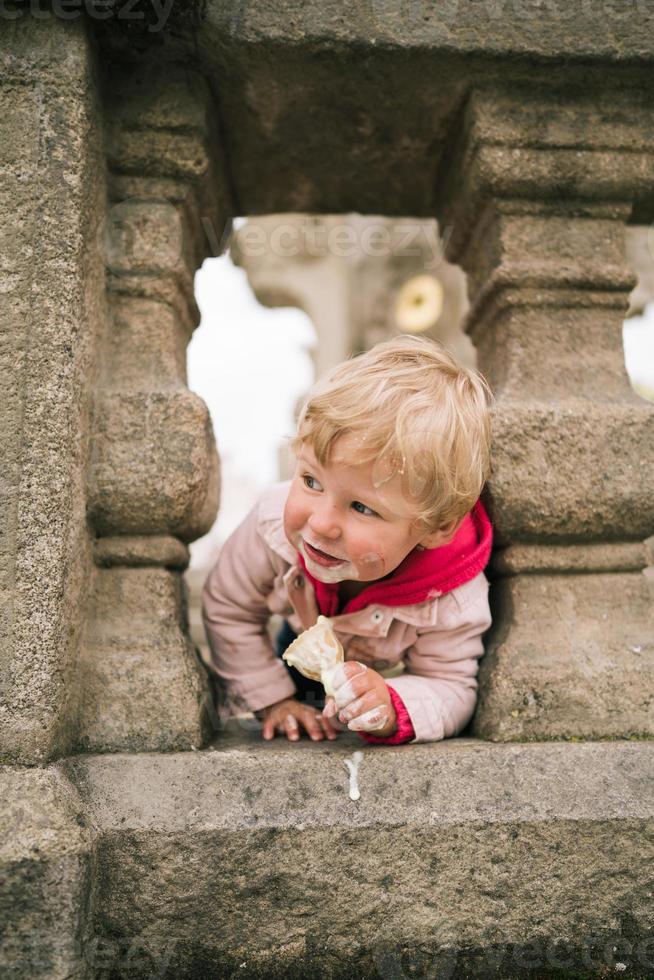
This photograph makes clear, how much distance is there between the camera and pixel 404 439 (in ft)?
4.19

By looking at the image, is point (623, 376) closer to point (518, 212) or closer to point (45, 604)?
point (518, 212)

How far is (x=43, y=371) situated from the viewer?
4.15 feet

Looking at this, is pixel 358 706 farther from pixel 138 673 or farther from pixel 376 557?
pixel 138 673

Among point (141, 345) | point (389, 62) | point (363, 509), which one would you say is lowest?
point (363, 509)

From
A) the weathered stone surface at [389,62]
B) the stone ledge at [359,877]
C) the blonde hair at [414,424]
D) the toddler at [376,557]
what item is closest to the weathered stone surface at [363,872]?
the stone ledge at [359,877]

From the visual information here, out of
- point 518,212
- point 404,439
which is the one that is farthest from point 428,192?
point 404,439

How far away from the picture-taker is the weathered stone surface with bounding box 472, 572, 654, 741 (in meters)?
1.41

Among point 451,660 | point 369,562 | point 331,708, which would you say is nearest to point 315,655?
point 331,708

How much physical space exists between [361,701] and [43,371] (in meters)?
0.77

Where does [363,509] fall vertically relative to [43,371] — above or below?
below

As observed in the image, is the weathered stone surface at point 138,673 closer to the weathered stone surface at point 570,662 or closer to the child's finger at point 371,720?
the child's finger at point 371,720

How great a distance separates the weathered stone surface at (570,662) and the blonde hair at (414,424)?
256 millimetres

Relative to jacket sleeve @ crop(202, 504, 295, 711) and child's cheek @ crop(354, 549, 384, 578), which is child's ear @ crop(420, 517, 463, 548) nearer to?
child's cheek @ crop(354, 549, 384, 578)

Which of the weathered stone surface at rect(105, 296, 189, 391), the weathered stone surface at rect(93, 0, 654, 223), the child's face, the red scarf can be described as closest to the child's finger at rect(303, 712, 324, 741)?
the red scarf
